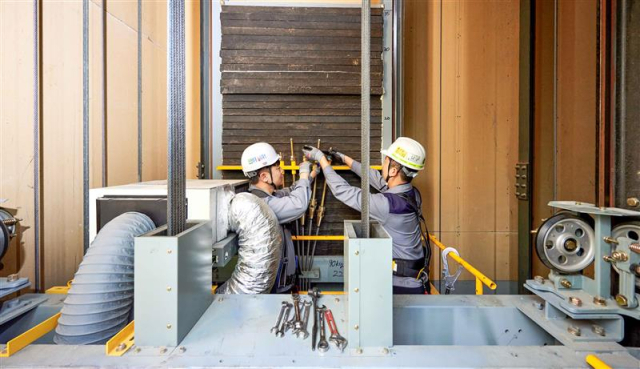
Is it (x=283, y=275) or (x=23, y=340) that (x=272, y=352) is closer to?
(x=23, y=340)

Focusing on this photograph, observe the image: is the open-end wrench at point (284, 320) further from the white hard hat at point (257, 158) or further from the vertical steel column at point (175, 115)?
the white hard hat at point (257, 158)

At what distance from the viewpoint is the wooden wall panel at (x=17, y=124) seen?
5.33 ft

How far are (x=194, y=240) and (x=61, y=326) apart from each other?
41 centimetres

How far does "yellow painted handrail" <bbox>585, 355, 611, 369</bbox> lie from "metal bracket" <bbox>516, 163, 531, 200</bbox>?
1632 mm

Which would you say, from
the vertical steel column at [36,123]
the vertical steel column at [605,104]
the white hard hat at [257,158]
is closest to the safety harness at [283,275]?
the white hard hat at [257,158]

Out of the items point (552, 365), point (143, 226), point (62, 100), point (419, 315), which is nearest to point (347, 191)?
point (419, 315)

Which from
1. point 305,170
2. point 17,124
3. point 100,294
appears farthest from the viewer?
point 305,170

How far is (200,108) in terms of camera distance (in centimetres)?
249

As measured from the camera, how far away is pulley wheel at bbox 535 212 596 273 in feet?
3.27

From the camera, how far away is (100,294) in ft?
2.82

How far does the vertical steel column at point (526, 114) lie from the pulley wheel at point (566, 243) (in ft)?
4.29

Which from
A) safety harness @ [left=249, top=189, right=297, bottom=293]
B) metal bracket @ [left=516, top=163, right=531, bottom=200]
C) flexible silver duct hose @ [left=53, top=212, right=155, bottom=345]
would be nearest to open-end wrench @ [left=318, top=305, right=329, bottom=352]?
flexible silver duct hose @ [left=53, top=212, right=155, bottom=345]

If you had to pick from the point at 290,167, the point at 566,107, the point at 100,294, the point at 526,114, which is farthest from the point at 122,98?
the point at 566,107

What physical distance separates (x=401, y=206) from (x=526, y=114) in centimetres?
113
